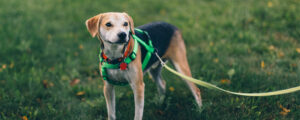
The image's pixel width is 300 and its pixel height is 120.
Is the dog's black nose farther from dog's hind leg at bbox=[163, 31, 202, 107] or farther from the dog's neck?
dog's hind leg at bbox=[163, 31, 202, 107]

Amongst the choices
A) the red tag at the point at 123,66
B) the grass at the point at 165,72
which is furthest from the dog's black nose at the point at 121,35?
the grass at the point at 165,72

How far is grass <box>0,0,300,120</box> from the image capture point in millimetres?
4230

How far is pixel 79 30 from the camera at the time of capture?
7.10 meters

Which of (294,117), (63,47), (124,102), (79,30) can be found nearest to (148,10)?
(79,30)

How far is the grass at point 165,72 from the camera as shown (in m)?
4.23

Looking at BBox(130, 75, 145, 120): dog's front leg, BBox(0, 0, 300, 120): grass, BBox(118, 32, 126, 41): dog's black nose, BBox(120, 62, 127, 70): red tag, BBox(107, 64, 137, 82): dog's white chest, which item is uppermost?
BBox(118, 32, 126, 41): dog's black nose

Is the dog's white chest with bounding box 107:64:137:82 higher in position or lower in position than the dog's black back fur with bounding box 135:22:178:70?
lower

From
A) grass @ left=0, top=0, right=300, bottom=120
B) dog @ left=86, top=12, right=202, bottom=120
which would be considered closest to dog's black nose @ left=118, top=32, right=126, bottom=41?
Answer: dog @ left=86, top=12, right=202, bottom=120

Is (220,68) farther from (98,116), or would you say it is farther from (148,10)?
(148,10)

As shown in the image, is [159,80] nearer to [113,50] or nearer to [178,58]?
[178,58]

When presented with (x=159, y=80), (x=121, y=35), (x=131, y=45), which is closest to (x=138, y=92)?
(x=131, y=45)

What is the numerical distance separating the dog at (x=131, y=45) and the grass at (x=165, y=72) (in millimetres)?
609

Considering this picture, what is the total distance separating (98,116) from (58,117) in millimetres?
602

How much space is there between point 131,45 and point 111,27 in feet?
1.31
